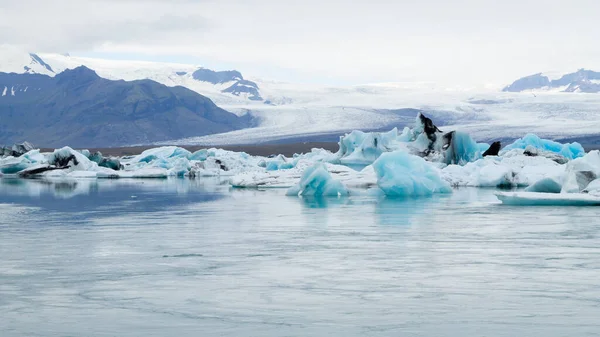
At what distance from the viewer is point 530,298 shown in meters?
6.00

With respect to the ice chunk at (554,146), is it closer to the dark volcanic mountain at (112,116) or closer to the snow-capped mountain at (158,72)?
the dark volcanic mountain at (112,116)

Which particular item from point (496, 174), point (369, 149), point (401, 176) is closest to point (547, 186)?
point (401, 176)

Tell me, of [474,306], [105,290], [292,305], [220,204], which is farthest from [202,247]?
[220,204]

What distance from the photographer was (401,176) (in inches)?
707

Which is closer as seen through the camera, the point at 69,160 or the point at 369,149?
the point at 369,149

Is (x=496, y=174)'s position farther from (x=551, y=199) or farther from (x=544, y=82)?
(x=544, y=82)

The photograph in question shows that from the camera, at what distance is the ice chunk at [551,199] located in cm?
1412

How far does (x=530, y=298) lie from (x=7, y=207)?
1171 cm

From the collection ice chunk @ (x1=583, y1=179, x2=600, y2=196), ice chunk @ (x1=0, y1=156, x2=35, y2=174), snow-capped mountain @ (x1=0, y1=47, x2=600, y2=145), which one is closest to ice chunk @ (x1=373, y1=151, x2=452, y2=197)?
ice chunk @ (x1=583, y1=179, x2=600, y2=196)

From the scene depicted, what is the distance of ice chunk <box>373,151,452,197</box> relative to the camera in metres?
17.8

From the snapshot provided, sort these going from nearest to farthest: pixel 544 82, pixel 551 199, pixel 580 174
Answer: pixel 551 199
pixel 580 174
pixel 544 82

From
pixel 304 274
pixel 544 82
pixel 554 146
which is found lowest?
pixel 304 274

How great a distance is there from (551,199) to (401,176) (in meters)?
4.21

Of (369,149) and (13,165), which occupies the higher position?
(369,149)
